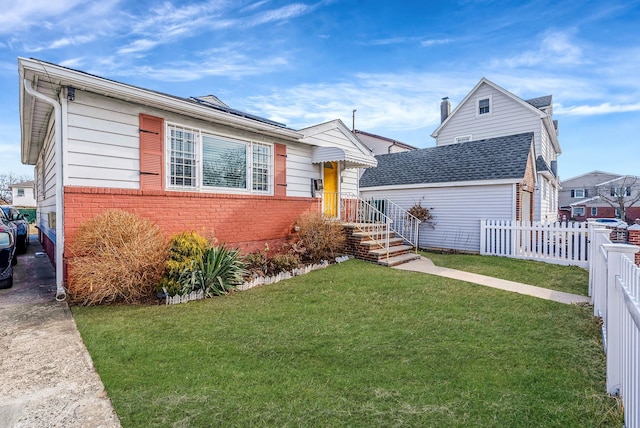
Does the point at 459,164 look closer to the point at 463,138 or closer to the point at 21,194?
the point at 463,138

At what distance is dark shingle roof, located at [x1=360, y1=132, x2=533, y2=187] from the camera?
465 inches

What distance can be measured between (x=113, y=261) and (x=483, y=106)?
2050 centimetres

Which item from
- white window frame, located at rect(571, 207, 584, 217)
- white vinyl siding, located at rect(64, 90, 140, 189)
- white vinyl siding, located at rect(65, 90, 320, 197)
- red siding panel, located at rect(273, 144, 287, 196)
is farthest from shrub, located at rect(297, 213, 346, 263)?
white window frame, located at rect(571, 207, 584, 217)

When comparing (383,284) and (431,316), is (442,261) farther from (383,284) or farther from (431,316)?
(431,316)

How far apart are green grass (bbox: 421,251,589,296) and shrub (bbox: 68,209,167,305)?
7349mm

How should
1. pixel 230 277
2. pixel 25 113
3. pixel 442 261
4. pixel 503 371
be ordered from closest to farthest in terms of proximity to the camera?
pixel 503 371
pixel 230 277
pixel 25 113
pixel 442 261

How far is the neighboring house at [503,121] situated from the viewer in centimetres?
1745

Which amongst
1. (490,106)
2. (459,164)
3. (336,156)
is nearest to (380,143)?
(490,106)

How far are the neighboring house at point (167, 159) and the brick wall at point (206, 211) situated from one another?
20 millimetres

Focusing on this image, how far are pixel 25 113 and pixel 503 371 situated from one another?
33.3 ft

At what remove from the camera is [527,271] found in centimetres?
841

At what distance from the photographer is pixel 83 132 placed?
599 centimetres

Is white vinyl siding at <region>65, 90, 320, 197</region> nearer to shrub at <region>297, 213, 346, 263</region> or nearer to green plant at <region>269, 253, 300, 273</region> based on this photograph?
green plant at <region>269, 253, 300, 273</region>

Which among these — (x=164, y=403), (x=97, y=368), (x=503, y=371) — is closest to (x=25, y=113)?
(x=97, y=368)
